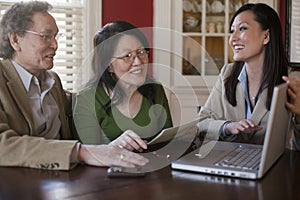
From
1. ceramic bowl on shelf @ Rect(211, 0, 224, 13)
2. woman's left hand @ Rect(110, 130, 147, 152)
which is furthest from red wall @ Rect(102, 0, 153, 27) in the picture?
woman's left hand @ Rect(110, 130, 147, 152)

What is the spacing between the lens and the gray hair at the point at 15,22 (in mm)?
1798

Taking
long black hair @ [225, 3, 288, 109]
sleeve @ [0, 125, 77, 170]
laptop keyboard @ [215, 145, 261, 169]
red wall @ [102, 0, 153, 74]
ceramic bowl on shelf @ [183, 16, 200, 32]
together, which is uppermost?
red wall @ [102, 0, 153, 74]

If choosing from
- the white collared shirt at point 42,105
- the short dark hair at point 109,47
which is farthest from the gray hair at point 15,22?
the short dark hair at point 109,47

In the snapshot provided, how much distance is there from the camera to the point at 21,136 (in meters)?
1.56

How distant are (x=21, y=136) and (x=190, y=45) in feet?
7.45

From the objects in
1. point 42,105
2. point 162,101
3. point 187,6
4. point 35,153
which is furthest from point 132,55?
point 187,6

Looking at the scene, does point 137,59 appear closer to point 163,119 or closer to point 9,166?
point 163,119

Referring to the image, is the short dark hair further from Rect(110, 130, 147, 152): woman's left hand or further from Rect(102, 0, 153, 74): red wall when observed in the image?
Rect(102, 0, 153, 74): red wall

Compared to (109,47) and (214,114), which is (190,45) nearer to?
(214,114)

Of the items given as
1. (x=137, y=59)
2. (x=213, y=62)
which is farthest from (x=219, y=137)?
(x=213, y=62)

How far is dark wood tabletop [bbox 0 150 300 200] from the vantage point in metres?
1.18

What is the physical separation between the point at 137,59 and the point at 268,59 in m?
0.68

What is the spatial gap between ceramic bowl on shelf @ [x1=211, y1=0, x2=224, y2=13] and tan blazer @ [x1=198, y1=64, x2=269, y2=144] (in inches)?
55.2

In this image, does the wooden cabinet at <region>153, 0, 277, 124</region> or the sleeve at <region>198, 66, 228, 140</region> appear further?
the wooden cabinet at <region>153, 0, 277, 124</region>
